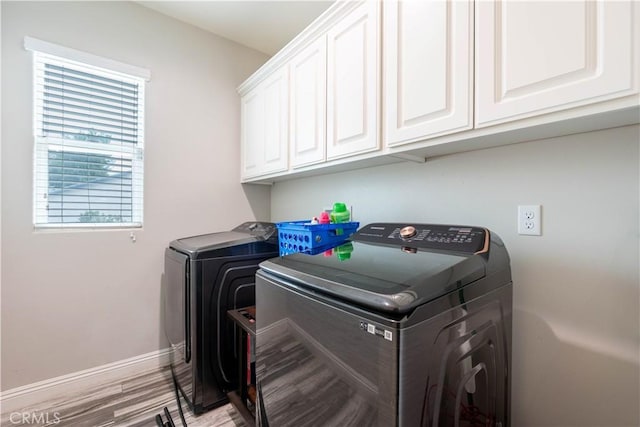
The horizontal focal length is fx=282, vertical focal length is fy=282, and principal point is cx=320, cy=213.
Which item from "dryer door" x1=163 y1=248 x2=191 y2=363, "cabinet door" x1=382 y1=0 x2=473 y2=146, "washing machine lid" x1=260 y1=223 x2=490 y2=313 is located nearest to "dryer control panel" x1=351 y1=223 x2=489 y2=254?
"washing machine lid" x1=260 y1=223 x2=490 y2=313

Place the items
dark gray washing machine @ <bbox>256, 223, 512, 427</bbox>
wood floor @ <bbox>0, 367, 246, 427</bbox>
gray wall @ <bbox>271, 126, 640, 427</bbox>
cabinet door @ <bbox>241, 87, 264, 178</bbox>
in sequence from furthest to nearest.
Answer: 1. cabinet door @ <bbox>241, 87, 264, 178</bbox>
2. wood floor @ <bbox>0, 367, 246, 427</bbox>
3. gray wall @ <bbox>271, 126, 640, 427</bbox>
4. dark gray washing machine @ <bbox>256, 223, 512, 427</bbox>

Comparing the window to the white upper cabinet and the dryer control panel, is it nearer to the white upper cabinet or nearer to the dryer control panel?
the white upper cabinet

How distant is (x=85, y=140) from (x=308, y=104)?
1542mm

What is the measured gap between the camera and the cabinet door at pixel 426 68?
1.05 metres

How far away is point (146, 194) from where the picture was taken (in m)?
2.12

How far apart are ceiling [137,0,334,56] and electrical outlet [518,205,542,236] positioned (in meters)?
1.85

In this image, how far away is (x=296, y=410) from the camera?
3.09 ft

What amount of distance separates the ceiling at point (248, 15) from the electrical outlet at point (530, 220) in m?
1.85

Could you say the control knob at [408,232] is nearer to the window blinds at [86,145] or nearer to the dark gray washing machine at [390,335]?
the dark gray washing machine at [390,335]

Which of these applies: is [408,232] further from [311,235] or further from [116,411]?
[116,411]

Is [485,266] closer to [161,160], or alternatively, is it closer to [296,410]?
[296,410]

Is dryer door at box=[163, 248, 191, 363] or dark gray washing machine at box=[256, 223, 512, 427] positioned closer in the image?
dark gray washing machine at box=[256, 223, 512, 427]

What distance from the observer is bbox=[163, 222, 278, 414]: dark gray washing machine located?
1648 mm

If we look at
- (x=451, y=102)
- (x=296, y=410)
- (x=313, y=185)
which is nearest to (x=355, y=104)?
(x=451, y=102)
